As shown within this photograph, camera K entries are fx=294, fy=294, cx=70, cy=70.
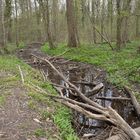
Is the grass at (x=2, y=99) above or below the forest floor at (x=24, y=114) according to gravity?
above

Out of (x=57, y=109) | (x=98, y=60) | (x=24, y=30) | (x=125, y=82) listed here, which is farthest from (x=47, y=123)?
(x=24, y=30)

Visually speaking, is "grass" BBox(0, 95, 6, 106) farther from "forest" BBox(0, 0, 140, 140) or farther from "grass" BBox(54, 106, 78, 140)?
"grass" BBox(54, 106, 78, 140)

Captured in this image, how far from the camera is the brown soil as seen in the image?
6.11m

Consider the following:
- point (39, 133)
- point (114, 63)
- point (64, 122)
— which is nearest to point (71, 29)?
point (114, 63)

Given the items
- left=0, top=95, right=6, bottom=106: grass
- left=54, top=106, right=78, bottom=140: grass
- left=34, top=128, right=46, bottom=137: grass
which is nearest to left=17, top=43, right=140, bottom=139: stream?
left=54, top=106, right=78, bottom=140: grass

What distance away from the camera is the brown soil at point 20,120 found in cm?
611

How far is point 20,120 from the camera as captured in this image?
6.82 meters

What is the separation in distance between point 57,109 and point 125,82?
4.73m

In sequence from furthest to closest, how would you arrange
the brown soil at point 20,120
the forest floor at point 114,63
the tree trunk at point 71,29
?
the tree trunk at point 71,29 < the forest floor at point 114,63 < the brown soil at point 20,120

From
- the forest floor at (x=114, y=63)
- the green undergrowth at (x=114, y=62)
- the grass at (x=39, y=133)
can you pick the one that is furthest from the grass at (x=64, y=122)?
the green undergrowth at (x=114, y=62)

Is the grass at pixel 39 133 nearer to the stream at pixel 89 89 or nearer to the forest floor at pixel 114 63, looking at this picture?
the stream at pixel 89 89

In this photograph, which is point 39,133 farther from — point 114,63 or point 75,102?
point 114,63

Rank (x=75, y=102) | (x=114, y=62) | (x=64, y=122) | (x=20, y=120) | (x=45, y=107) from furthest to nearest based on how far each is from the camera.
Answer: (x=114, y=62) < (x=75, y=102) < (x=45, y=107) < (x=64, y=122) < (x=20, y=120)

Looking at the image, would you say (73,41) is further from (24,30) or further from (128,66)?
(24,30)
